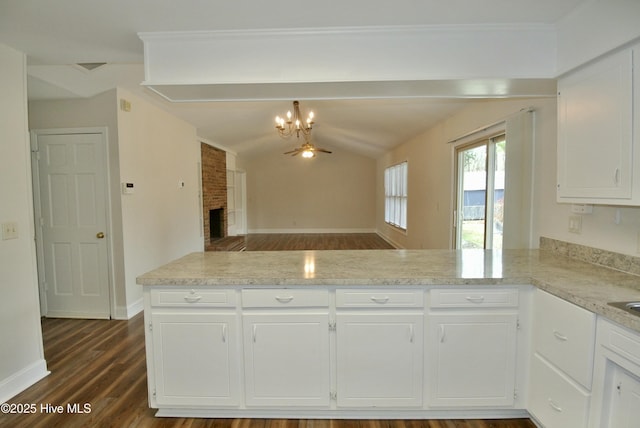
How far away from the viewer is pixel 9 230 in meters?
2.18

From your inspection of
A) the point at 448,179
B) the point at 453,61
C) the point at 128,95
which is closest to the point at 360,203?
the point at 448,179

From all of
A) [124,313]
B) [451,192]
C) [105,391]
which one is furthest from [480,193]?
[124,313]

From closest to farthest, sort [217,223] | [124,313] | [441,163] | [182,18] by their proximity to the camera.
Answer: [182,18]
[124,313]
[441,163]
[217,223]

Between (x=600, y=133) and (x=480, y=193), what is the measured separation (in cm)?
206

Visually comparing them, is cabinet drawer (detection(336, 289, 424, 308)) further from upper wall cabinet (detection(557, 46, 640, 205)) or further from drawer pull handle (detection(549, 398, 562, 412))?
upper wall cabinet (detection(557, 46, 640, 205))

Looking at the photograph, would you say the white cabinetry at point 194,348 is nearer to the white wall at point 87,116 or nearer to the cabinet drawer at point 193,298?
the cabinet drawer at point 193,298

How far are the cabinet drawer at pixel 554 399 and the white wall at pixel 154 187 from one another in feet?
12.6

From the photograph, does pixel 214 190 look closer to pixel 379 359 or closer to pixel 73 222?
pixel 73 222

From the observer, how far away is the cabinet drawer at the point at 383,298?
1.79 meters

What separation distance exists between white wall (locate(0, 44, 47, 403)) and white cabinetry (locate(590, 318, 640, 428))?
3.50 meters

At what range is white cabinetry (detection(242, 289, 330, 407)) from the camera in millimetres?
1818

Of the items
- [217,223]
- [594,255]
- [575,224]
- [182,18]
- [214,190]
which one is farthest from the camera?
[217,223]

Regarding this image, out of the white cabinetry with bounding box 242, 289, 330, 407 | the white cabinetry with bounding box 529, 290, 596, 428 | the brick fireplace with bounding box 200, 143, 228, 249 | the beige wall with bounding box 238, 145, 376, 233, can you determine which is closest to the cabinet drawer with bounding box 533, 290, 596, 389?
the white cabinetry with bounding box 529, 290, 596, 428

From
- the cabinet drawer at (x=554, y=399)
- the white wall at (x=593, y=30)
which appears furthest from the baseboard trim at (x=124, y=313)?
the white wall at (x=593, y=30)
